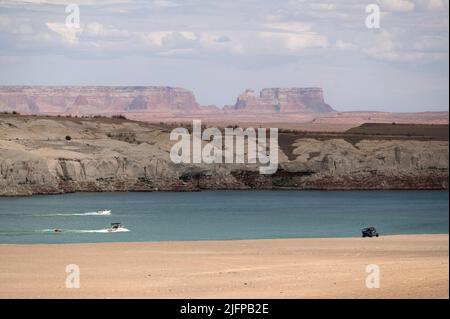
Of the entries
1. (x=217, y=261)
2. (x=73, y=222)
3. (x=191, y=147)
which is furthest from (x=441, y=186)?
(x=217, y=261)

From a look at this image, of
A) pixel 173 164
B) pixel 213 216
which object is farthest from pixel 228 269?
pixel 173 164

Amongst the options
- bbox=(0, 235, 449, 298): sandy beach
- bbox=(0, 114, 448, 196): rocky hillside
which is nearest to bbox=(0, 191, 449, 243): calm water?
bbox=(0, 114, 448, 196): rocky hillside

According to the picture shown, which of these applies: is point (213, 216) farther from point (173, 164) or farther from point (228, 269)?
point (173, 164)

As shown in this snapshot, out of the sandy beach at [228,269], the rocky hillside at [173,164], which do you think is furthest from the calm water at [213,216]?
the sandy beach at [228,269]

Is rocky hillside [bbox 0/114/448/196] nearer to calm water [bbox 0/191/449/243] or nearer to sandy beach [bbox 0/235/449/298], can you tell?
calm water [bbox 0/191/449/243]

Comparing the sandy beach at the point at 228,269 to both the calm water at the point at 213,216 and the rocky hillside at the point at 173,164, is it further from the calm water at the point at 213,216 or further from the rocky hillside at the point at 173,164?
the rocky hillside at the point at 173,164

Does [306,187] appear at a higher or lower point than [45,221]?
higher
